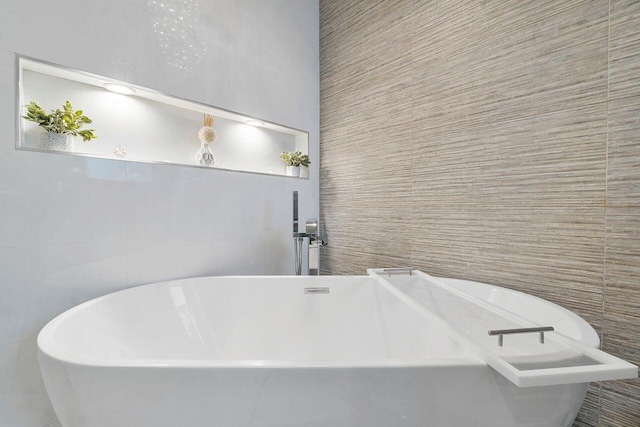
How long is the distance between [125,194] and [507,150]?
1592 mm

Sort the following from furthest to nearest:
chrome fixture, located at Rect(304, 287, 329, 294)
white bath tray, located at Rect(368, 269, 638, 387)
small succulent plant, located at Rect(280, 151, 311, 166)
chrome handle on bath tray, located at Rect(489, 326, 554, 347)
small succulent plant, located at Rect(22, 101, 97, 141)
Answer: small succulent plant, located at Rect(280, 151, 311, 166) < chrome fixture, located at Rect(304, 287, 329, 294) < small succulent plant, located at Rect(22, 101, 97, 141) < chrome handle on bath tray, located at Rect(489, 326, 554, 347) < white bath tray, located at Rect(368, 269, 638, 387)

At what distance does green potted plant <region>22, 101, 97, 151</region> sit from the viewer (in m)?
1.06

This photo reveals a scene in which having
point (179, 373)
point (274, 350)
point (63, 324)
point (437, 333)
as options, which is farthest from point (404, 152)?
point (63, 324)

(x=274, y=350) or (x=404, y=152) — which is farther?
(x=404, y=152)

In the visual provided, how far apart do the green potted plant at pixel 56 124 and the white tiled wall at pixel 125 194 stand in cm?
5

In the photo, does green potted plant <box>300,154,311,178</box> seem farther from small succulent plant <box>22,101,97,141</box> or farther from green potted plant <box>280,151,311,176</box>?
small succulent plant <box>22,101,97,141</box>

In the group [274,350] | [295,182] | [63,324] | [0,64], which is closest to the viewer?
[63,324]

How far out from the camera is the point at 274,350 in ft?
4.84

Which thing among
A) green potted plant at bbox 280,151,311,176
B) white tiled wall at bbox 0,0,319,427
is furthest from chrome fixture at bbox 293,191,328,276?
green potted plant at bbox 280,151,311,176

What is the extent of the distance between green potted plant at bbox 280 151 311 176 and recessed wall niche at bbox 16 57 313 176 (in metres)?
0.12

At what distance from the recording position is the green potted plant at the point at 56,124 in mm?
1062

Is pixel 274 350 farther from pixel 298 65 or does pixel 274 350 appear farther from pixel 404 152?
pixel 298 65

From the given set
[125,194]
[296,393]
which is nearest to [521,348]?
[296,393]

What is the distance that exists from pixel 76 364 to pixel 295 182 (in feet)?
5.19
